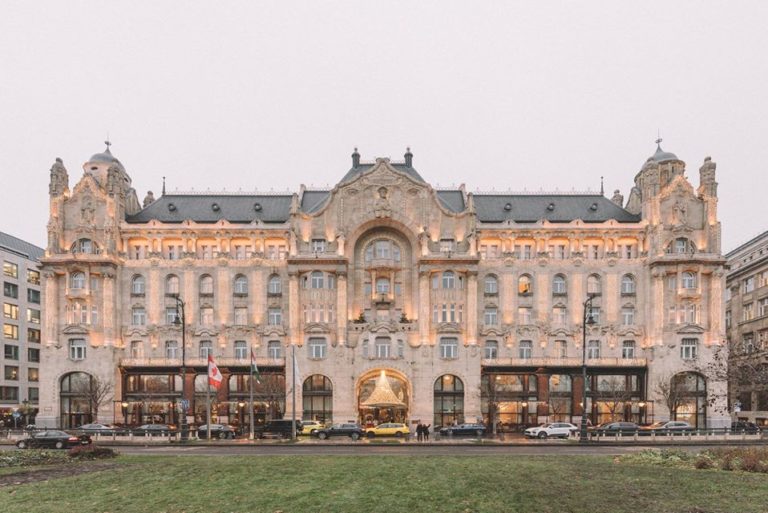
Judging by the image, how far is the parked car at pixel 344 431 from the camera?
162 ft

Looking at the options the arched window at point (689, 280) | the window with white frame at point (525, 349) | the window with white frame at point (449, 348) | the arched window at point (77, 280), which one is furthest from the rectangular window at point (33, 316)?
the arched window at point (689, 280)

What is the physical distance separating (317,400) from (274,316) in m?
11.5

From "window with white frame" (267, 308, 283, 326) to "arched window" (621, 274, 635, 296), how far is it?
4233 cm

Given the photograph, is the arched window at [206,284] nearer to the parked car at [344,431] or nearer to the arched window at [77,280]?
the arched window at [77,280]

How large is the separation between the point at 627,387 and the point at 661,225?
19.9 metres

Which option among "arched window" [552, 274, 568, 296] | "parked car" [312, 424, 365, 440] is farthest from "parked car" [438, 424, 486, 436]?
"arched window" [552, 274, 568, 296]

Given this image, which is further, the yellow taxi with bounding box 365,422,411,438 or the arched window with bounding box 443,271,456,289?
the arched window with bounding box 443,271,456,289

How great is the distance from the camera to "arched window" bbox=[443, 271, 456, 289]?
2734 inches

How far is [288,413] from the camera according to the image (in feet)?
220

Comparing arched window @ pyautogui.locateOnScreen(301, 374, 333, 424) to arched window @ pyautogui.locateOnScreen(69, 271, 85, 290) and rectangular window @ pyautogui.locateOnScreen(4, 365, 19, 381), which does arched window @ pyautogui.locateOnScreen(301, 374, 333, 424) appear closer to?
arched window @ pyautogui.locateOnScreen(69, 271, 85, 290)

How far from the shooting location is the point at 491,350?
69.7m

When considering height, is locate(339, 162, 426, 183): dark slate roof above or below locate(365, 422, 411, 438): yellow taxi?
above

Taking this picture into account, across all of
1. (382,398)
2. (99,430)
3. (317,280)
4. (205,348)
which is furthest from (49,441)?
(317,280)

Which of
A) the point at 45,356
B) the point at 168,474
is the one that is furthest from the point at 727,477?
the point at 45,356
